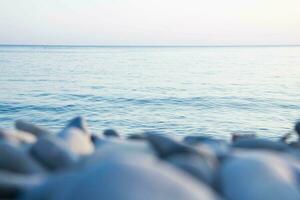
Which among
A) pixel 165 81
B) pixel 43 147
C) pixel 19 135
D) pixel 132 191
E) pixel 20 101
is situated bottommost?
pixel 165 81

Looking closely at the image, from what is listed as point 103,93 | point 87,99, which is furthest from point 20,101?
point 103,93

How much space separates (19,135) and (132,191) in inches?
129

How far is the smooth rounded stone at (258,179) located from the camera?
10.7 feet

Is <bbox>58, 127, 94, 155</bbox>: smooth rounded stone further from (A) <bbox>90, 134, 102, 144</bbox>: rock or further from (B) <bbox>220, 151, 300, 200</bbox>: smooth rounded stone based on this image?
(B) <bbox>220, 151, 300, 200</bbox>: smooth rounded stone

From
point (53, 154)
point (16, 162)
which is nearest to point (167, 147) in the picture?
point (53, 154)

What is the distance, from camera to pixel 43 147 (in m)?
4.23

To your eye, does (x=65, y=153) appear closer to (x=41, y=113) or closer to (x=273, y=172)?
(x=273, y=172)

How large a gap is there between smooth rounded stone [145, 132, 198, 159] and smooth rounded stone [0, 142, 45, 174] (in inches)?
43.8

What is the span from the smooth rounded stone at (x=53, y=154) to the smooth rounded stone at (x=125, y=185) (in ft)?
4.05

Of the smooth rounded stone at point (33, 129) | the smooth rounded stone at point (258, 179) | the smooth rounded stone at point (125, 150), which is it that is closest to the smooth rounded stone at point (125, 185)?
the smooth rounded stone at point (258, 179)

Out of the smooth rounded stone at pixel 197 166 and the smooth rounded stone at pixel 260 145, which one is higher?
the smooth rounded stone at pixel 197 166

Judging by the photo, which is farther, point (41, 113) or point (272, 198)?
point (41, 113)

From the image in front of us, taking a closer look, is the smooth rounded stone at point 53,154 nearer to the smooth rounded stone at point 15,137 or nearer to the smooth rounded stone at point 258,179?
the smooth rounded stone at point 15,137

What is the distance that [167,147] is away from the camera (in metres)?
4.39
